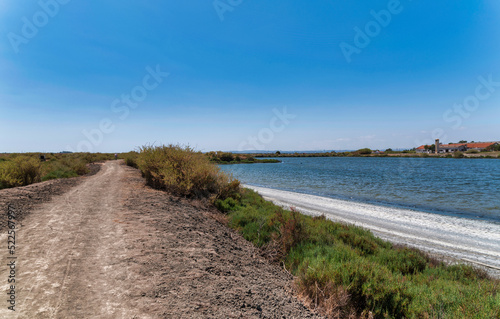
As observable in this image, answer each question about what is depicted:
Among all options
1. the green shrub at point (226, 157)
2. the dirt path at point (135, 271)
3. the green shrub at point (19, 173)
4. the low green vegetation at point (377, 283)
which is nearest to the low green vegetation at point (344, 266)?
the low green vegetation at point (377, 283)

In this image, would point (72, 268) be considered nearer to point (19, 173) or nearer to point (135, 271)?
point (135, 271)

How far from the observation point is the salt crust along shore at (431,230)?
26.7ft

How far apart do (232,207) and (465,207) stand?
16091mm

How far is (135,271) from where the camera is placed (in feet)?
12.5

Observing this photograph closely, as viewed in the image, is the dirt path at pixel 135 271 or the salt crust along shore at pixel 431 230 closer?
the dirt path at pixel 135 271

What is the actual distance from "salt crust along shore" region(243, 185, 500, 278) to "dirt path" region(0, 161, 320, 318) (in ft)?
24.1

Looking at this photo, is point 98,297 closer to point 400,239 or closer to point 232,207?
point 232,207

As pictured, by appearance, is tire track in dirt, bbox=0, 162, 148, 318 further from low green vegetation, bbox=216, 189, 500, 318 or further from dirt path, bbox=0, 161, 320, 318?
low green vegetation, bbox=216, 189, 500, 318

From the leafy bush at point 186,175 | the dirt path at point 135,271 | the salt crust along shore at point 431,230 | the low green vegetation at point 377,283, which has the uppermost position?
the leafy bush at point 186,175

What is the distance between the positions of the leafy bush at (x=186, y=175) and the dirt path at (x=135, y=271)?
3.76 metres

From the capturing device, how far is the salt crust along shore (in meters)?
8.12

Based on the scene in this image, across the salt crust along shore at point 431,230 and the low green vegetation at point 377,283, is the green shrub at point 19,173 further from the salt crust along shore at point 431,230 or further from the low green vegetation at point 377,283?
the salt crust along shore at point 431,230

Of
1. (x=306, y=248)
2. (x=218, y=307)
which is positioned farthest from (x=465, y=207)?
(x=218, y=307)

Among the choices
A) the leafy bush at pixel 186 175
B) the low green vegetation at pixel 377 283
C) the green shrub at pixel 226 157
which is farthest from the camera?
the green shrub at pixel 226 157
